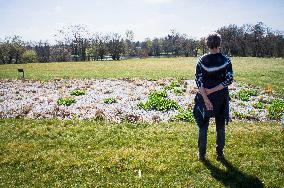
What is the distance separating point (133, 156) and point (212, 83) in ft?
9.02

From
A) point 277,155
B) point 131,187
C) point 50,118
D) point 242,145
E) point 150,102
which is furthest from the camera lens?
point 150,102

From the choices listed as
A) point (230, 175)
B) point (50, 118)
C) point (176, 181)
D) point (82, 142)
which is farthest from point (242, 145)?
point (50, 118)

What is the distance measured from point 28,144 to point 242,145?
6.13m

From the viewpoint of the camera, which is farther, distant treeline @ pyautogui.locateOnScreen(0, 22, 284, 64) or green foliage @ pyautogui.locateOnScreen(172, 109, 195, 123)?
distant treeline @ pyautogui.locateOnScreen(0, 22, 284, 64)

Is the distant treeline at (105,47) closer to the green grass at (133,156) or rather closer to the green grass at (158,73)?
the green grass at (158,73)

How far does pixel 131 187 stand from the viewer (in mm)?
6039

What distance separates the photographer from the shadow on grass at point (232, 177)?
606cm

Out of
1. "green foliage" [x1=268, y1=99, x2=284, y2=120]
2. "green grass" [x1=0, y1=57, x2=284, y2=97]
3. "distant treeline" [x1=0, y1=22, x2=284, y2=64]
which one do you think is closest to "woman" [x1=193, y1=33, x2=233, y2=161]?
"green foliage" [x1=268, y1=99, x2=284, y2=120]

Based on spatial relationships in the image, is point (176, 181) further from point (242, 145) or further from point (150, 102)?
point (150, 102)

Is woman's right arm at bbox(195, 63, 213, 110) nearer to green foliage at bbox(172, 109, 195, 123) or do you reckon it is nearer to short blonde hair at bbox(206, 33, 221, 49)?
short blonde hair at bbox(206, 33, 221, 49)

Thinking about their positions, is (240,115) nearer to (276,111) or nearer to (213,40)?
(276,111)

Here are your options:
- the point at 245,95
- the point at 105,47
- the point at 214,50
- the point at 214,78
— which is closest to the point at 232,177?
the point at 214,78

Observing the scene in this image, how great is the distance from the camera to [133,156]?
7621 mm

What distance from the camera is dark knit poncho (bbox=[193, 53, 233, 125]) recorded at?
256 inches
